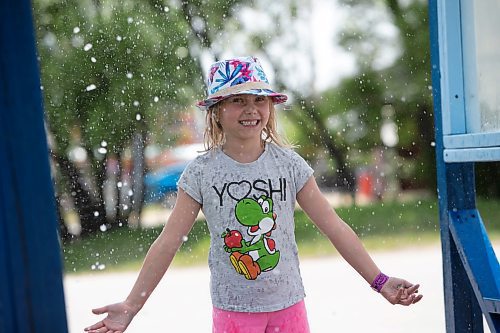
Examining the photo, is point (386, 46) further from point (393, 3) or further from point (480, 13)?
point (480, 13)

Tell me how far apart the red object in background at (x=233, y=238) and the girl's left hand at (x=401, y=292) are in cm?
45

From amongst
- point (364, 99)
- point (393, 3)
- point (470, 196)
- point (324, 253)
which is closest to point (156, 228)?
point (324, 253)

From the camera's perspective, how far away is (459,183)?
114 inches

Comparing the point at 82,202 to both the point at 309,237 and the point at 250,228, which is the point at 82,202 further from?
the point at 250,228

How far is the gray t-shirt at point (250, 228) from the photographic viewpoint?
8.57 ft

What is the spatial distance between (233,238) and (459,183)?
0.76 m

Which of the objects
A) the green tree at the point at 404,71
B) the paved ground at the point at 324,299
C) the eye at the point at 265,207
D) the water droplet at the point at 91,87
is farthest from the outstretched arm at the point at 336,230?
the green tree at the point at 404,71

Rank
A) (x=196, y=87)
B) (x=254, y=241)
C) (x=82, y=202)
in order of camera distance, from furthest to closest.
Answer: (x=196, y=87)
(x=82, y=202)
(x=254, y=241)

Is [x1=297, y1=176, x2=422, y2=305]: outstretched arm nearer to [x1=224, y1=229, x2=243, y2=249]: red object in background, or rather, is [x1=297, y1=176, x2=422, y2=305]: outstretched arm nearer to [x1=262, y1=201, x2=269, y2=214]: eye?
[x1=262, y1=201, x2=269, y2=214]: eye

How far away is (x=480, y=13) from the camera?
108 inches

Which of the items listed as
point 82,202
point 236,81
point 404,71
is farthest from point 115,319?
point 404,71

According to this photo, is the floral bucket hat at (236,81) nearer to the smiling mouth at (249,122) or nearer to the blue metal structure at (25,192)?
the smiling mouth at (249,122)

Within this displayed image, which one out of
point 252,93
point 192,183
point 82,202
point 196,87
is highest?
point 196,87

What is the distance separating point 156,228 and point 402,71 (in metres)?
4.66
